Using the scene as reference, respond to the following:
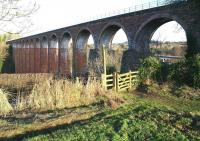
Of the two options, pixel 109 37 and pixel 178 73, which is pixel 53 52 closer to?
pixel 109 37

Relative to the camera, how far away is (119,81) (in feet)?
51.5

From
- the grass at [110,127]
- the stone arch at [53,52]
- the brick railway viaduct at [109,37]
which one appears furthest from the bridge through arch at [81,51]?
the grass at [110,127]

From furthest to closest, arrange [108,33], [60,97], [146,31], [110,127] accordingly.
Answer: [108,33]
[146,31]
[60,97]
[110,127]

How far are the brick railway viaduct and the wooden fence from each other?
168 inches

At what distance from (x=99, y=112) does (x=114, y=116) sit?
1.15m

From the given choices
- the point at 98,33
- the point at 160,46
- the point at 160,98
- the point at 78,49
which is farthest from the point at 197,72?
the point at 160,46

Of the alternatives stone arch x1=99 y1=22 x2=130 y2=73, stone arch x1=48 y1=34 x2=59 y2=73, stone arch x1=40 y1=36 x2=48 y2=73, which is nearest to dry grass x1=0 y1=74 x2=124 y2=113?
stone arch x1=99 y1=22 x2=130 y2=73

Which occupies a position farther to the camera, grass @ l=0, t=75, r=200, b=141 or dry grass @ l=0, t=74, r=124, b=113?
dry grass @ l=0, t=74, r=124, b=113

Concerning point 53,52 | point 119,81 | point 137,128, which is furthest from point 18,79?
point 53,52

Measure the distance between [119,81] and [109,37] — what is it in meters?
17.0

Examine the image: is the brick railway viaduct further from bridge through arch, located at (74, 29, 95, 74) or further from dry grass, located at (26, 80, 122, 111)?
dry grass, located at (26, 80, 122, 111)

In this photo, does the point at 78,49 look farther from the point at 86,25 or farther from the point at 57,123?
the point at 57,123

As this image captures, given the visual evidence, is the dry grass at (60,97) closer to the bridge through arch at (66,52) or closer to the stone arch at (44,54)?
the bridge through arch at (66,52)

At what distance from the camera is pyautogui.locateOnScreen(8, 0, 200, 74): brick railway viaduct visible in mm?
20906
